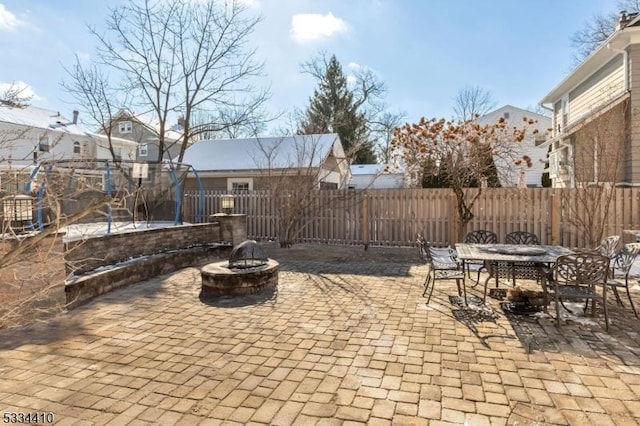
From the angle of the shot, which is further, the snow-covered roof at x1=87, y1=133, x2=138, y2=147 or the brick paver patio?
the snow-covered roof at x1=87, y1=133, x2=138, y2=147

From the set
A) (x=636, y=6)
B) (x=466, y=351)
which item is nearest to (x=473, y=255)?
(x=466, y=351)

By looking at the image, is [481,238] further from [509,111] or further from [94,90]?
[509,111]

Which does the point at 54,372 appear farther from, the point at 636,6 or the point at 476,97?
the point at 476,97

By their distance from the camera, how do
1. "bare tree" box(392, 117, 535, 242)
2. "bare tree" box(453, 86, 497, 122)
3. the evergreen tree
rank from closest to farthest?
1. "bare tree" box(392, 117, 535, 242)
2. the evergreen tree
3. "bare tree" box(453, 86, 497, 122)

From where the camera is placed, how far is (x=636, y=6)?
1884 cm

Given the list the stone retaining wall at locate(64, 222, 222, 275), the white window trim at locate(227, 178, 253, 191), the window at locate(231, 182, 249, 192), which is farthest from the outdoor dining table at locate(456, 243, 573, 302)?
the window at locate(231, 182, 249, 192)

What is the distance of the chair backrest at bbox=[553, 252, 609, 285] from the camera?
410 centimetres

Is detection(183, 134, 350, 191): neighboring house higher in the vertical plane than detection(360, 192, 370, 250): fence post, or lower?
higher

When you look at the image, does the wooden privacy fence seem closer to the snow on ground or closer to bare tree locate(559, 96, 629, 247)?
bare tree locate(559, 96, 629, 247)

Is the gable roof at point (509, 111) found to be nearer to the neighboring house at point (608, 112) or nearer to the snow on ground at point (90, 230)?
the neighboring house at point (608, 112)

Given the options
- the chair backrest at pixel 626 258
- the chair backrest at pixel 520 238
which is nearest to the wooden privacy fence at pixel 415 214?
the chair backrest at pixel 520 238

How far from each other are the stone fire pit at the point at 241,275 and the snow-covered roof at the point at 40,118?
21007 mm

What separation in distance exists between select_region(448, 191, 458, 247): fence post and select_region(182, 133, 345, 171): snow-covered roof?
4.46 m

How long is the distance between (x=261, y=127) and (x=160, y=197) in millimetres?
7329
